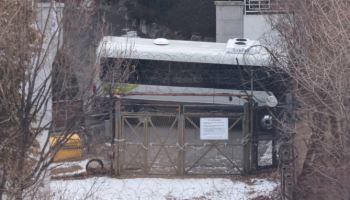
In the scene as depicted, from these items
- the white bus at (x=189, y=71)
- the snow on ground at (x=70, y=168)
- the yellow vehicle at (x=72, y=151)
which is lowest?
the snow on ground at (x=70, y=168)

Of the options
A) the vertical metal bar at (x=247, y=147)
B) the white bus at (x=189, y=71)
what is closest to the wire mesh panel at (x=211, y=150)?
the vertical metal bar at (x=247, y=147)

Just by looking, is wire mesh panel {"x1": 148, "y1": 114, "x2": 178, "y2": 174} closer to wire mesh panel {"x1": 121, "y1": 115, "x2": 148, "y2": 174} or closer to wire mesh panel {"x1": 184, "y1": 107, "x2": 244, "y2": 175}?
wire mesh panel {"x1": 121, "y1": 115, "x2": 148, "y2": 174}

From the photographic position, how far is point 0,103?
36.2ft

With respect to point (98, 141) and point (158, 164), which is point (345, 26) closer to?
point (158, 164)

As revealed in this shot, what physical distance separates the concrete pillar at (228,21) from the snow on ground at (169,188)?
16217 mm

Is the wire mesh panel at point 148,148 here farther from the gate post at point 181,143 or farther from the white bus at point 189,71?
the white bus at point 189,71

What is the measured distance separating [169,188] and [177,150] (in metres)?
1.54

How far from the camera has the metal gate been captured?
20125 mm

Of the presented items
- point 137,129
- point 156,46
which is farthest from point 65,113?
point 156,46

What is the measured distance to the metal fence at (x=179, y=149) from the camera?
2014 cm

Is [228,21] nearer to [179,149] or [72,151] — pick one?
[72,151]

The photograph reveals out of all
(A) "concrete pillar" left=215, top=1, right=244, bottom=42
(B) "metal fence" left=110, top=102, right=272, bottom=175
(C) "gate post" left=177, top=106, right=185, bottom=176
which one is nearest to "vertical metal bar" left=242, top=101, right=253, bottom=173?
(B) "metal fence" left=110, top=102, right=272, bottom=175

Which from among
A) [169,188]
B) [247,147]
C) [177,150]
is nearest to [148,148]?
[177,150]

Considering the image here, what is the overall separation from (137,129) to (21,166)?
34.0 ft
